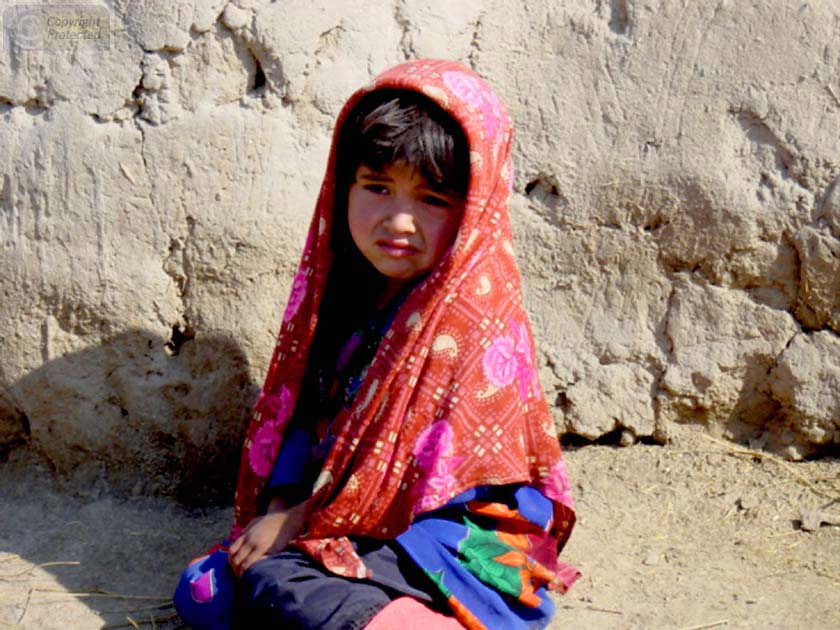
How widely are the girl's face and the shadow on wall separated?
807 mm

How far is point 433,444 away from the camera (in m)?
2.56

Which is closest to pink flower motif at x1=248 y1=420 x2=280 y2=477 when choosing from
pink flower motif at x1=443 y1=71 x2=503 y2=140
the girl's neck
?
the girl's neck

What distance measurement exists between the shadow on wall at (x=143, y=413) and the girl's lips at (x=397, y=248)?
2.71 feet

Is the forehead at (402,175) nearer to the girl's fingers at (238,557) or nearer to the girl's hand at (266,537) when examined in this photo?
the girl's hand at (266,537)

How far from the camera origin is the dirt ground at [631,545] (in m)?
2.87

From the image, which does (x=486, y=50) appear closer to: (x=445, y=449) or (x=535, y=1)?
(x=535, y=1)

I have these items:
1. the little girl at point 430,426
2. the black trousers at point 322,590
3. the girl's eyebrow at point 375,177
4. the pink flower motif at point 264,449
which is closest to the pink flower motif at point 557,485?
the little girl at point 430,426

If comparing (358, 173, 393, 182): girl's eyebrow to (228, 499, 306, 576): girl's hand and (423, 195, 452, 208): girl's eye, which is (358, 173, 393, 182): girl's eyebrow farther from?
(228, 499, 306, 576): girl's hand

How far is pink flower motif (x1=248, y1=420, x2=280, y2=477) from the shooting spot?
9.37 feet

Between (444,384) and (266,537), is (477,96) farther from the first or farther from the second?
(266,537)

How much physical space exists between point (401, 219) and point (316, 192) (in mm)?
731

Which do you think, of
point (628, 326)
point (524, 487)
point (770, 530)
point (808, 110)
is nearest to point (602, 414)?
point (628, 326)

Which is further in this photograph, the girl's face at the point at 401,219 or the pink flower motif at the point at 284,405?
Answer: the pink flower motif at the point at 284,405

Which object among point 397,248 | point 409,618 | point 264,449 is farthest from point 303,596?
point 397,248
